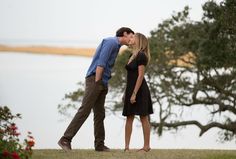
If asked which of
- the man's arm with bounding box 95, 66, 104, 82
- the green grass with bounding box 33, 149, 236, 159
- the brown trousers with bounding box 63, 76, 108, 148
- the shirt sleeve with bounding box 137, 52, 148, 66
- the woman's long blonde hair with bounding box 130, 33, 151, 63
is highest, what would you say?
the woman's long blonde hair with bounding box 130, 33, 151, 63

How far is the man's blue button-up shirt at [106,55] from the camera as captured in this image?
11.3 m

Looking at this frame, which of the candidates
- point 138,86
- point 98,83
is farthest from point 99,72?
point 138,86

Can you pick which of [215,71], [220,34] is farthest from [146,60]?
[215,71]

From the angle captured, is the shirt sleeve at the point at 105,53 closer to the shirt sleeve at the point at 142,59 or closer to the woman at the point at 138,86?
the woman at the point at 138,86

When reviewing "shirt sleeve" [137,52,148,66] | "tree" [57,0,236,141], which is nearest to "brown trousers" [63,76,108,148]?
"shirt sleeve" [137,52,148,66]

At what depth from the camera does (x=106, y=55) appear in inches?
445

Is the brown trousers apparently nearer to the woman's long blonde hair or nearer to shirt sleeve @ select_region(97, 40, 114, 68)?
shirt sleeve @ select_region(97, 40, 114, 68)

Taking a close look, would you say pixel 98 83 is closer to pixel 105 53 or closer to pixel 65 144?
pixel 105 53

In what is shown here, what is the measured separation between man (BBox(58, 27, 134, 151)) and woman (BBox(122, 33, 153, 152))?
0.22m

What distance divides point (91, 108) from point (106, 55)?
988 millimetres

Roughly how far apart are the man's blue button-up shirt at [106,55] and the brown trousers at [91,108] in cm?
16

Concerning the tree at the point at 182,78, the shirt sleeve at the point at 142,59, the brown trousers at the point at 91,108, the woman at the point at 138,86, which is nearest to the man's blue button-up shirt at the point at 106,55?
the brown trousers at the point at 91,108

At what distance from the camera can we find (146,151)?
11.9 meters

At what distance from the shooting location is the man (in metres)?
11.3
